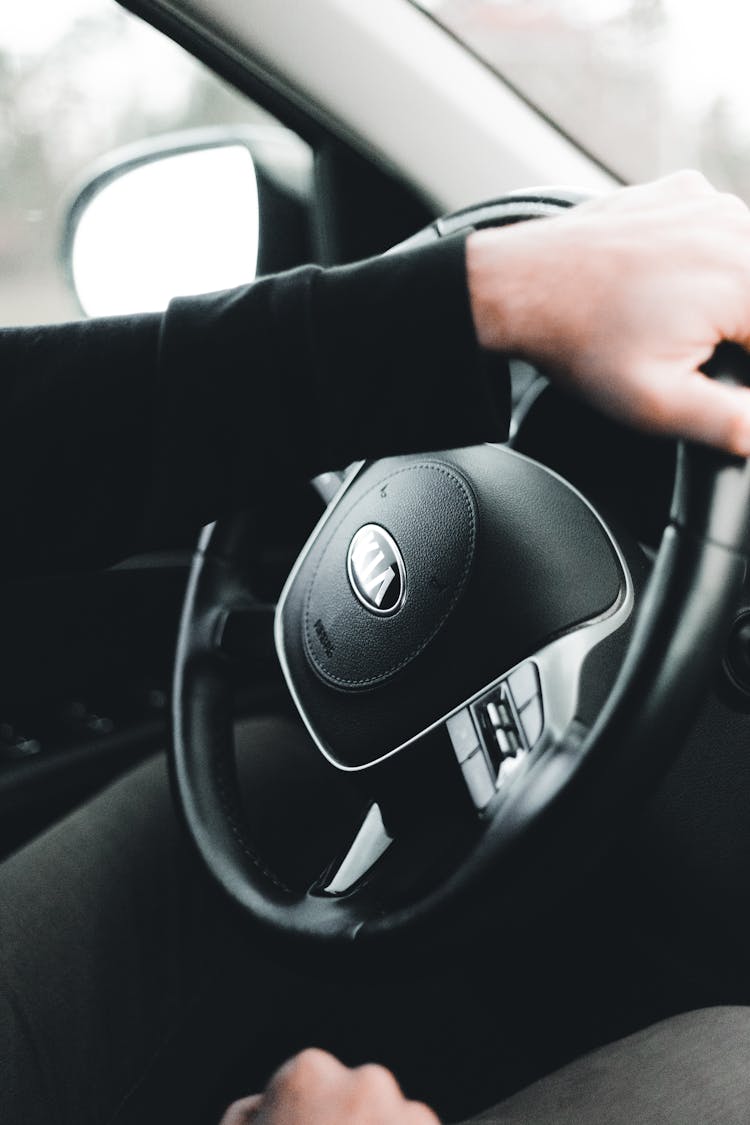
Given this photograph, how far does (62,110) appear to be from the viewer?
1.35 metres

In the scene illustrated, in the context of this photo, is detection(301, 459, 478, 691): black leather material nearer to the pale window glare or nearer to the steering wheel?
the steering wheel

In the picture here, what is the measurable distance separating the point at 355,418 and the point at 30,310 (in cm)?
90

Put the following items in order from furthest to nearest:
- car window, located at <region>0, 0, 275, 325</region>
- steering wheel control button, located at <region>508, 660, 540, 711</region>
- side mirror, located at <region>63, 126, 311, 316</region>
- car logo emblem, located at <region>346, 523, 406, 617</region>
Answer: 1. side mirror, located at <region>63, 126, 311, 316</region>
2. car window, located at <region>0, 0, 275, 325</region>
3. car logo emblem, located at <region>346, 523, 406, 617</region>
4. steering wheel control button, located at <region>508, 660, 540, 711</region>

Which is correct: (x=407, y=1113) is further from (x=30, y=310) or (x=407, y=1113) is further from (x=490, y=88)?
(x=30, y=310)

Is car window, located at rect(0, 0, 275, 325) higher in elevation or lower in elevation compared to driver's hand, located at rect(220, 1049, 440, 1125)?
higher

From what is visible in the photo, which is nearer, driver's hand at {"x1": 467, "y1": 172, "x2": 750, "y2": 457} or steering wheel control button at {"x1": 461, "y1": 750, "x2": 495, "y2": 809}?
driver's hand at {"x1": 467, "y1": 172, "x2": 750, "y2": 457}

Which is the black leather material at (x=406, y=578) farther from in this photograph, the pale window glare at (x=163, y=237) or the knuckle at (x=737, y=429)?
the pale window glare at (x=163, y=237)

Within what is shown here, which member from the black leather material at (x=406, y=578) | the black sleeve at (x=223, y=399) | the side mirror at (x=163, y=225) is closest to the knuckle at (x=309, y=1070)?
the black leather material at (x=406, y=578)

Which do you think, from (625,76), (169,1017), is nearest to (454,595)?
(169,1017)

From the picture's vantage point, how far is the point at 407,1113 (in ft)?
2.24

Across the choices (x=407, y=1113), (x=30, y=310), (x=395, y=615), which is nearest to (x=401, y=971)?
(x=407, y=1113)

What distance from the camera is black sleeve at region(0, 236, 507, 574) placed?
0.63 metres

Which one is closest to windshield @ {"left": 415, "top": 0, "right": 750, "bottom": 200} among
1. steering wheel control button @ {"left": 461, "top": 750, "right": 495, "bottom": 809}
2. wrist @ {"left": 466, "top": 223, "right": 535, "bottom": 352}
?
wrist @ {"left": 466, "top": 223, "right": 535, "bottom": 352}

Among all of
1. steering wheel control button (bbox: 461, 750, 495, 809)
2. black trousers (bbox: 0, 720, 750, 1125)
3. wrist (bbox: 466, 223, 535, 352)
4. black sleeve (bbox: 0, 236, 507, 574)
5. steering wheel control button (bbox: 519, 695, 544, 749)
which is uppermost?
wrist (bbox: 466, 223, 535, 352)
